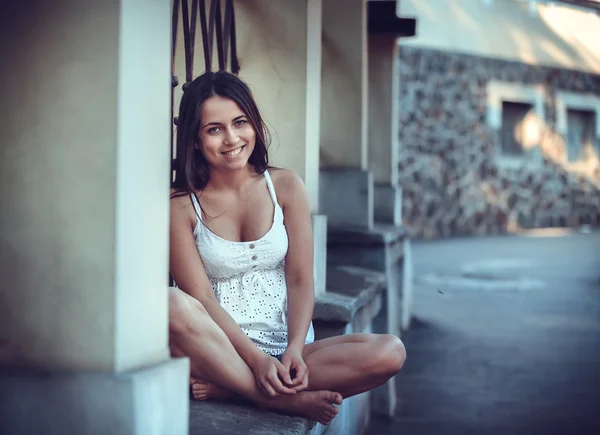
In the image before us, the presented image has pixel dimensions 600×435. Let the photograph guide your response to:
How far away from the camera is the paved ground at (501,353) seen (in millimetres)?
3916

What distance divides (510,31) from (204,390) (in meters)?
15.2

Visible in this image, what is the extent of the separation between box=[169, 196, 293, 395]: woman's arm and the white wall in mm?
12461

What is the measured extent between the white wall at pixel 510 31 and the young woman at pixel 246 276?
12.3m

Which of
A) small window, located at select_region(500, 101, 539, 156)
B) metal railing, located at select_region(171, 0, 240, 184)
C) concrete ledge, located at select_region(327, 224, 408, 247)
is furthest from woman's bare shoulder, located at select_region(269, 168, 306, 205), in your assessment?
small window, located at select_region(500, 101, 539, 156)

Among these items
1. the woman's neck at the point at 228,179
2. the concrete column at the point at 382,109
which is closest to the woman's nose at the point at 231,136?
the woman's neck at the point at 228,179

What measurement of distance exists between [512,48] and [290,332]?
14903 mm

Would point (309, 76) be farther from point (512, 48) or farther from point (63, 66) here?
point (512, 48)

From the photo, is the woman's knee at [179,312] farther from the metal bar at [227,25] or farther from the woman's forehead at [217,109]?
the metal bar at [227,25]

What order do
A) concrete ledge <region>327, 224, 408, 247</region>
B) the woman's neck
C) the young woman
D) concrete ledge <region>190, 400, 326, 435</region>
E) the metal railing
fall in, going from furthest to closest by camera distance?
concrete ledge <region>327, 224, 408, 247</region> < the metal railing < the woman's neck < the young woman < concrete ledge <region>190, 400, 326, 435</region>

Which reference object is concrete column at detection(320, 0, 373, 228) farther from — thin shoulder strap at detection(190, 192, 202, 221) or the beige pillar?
thin shoulder strap at detection(190, 192, 202, 221)

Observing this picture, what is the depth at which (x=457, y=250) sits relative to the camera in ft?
40.7

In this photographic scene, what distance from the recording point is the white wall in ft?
48.3

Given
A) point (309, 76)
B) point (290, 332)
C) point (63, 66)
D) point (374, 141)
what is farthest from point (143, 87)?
point (374, 141)

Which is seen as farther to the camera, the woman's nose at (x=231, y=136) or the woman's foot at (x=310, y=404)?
the woman's nose at (x=231, y=136)
